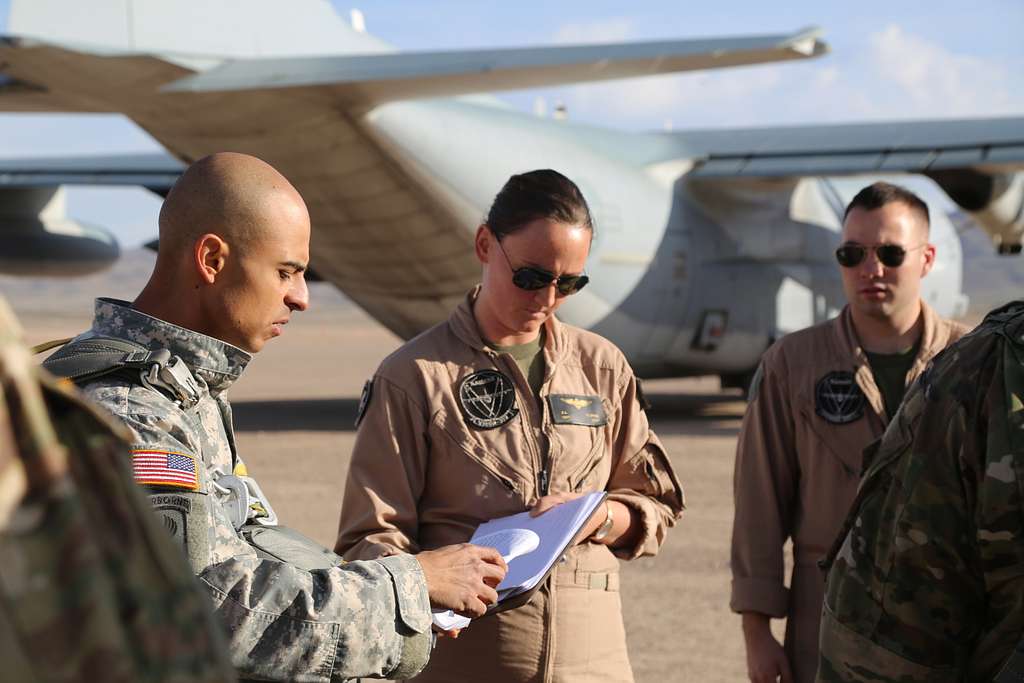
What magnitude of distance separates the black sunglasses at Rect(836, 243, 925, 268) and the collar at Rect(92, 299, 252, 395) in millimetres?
2237

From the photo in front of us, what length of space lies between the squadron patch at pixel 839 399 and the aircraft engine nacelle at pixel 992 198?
11005mm

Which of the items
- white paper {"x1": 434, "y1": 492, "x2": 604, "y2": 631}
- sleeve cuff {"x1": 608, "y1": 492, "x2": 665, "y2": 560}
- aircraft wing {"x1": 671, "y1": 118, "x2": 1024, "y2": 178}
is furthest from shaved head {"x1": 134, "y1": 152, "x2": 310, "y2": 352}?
aircraft wing {"x1": 671, "y1": 118, "x2": 1024, "y2": 178}

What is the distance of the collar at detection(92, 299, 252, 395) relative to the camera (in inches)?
83.9

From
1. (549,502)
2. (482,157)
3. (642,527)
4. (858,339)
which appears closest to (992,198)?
(482,157)

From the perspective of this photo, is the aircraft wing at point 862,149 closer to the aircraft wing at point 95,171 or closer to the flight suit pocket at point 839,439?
the aircraft wing at point 95,171

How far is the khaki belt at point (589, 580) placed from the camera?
295cm

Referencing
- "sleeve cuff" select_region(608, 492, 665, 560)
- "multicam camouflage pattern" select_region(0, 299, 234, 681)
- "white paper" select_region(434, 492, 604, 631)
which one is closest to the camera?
"multicam camouflage pattern" select_region(0, 299, 234, 681)

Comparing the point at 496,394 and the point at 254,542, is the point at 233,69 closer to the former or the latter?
the point at 496,394

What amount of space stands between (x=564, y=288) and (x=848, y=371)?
997 millimetres

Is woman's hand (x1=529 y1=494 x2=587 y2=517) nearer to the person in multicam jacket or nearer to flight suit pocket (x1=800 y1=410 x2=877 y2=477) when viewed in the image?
the person in multicam jacket

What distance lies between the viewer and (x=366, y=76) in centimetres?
1004

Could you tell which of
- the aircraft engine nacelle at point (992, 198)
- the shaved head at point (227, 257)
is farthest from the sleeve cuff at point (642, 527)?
the aircraft engine nacelle at point (992, 198)

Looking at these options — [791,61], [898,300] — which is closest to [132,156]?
[791,61]

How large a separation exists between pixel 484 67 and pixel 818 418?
22.0ft
